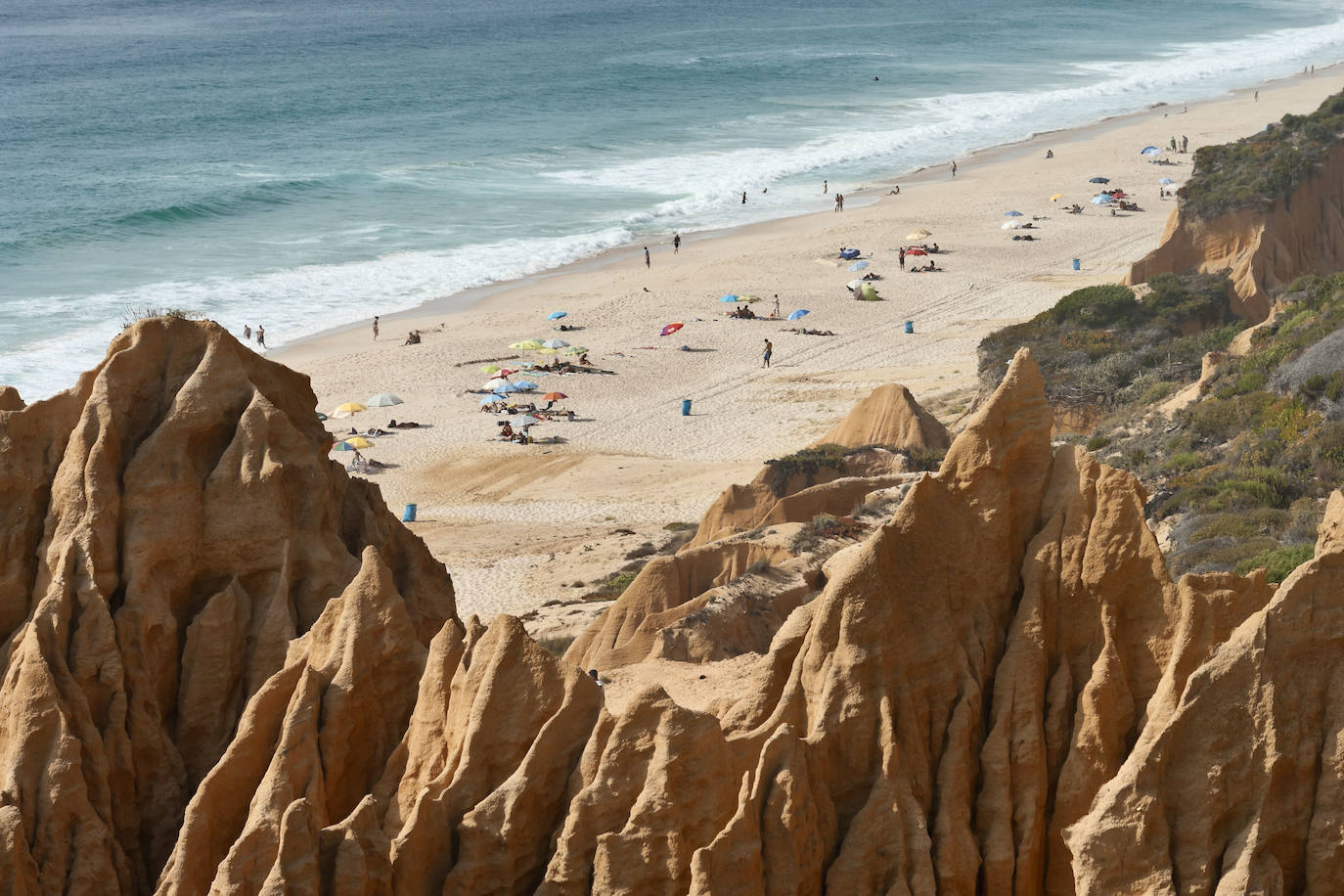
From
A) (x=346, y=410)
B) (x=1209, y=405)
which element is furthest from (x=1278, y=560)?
(x=346, y=410)

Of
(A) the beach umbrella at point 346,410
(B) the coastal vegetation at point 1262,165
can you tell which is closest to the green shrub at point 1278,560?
(B) the coastal vegetation at point 1262,165

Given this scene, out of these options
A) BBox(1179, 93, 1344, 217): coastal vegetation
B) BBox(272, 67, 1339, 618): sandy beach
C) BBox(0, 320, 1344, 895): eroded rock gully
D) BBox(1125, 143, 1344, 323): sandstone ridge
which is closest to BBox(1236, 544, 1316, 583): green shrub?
BBox(0, 320, 1344, 895): eroded rock gully

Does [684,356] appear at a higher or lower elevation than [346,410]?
lower

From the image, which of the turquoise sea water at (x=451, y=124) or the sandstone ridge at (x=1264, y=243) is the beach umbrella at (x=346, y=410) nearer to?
the turquoise sea water at (x=451, y=124)

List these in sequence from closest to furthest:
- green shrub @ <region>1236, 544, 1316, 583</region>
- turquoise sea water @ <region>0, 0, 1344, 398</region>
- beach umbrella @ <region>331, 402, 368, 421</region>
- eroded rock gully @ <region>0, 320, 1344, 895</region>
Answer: eroded rock gully @ <region>0, 320, 1344, 895</region> < green shrub @ <region>1236, 544, 1316, 583</region> < beach umbrella @ <region>331, 402, 368, 421</region> < turquoise sea water @ <region>0, 0, 1344, 398</region>

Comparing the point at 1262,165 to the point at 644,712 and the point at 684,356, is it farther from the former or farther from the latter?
the point at 644,712

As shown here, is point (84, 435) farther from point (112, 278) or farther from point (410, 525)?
point (112, 278)

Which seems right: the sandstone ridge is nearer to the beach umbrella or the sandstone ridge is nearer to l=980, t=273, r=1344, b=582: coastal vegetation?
l=980, t=273, r=1344, b=582: coastal vegetation
